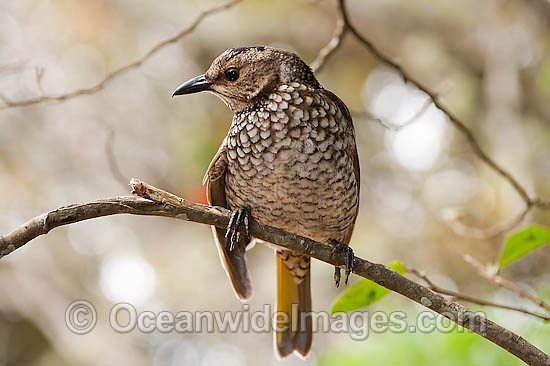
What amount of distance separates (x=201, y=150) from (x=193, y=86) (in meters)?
2.35

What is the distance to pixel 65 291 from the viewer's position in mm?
5238

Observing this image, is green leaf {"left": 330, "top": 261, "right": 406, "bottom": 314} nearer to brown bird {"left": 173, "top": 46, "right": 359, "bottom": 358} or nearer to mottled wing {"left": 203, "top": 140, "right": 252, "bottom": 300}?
brown bird {"left": 173, "top": 46, "right": 359, "bottom": 358}

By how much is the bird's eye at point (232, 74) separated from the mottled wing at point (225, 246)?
263mm

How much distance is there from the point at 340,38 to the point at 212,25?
260 centimetres

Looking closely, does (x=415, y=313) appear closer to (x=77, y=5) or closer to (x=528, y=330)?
(x=528, y=330)

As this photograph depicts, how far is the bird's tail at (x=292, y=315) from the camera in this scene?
2.78 m

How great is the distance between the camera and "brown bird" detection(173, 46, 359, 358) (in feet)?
7.65

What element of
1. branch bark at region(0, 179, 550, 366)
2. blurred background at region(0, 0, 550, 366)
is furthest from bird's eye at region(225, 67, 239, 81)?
blurred background at region(0, 0, 550, 366)

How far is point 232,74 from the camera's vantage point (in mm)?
2385

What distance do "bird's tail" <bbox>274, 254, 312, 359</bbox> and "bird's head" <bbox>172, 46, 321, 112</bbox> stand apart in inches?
28.0

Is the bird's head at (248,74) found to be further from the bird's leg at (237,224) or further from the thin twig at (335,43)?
the bird's leg at (237,224)

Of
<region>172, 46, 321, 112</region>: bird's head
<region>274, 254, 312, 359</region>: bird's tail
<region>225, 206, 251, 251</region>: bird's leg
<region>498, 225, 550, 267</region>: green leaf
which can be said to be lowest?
<region>274, 254, 312, 359</region>: bird's tail

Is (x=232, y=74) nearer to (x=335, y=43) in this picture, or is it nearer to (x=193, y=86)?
(x=193, y=86)
